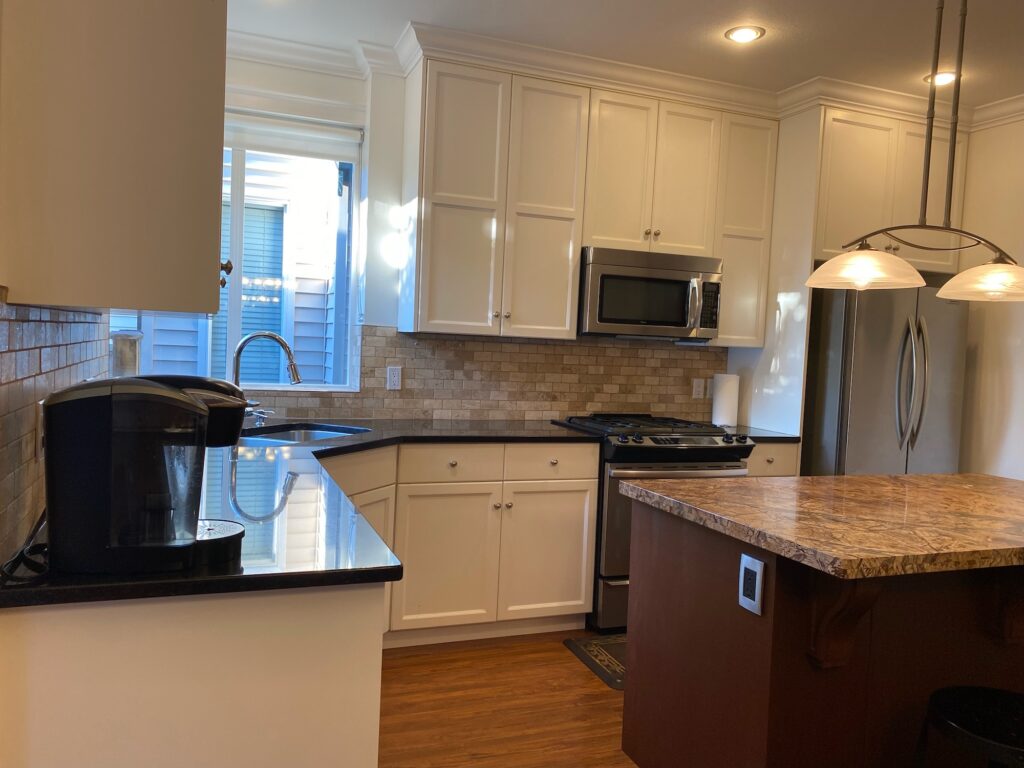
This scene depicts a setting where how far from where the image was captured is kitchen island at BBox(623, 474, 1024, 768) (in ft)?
5.23

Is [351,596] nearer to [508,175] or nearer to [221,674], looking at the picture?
[221,674]

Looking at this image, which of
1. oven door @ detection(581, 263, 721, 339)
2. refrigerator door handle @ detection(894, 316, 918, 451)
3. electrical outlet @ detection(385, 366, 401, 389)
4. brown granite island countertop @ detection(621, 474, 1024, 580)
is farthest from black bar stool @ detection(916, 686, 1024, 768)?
electrical outlet @ detection(385, 366, 401, 389)

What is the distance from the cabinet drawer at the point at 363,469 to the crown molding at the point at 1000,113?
11.3ft

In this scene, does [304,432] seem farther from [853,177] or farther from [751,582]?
[853,177]

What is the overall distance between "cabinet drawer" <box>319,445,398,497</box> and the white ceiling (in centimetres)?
177

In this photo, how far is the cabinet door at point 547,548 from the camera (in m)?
3.19

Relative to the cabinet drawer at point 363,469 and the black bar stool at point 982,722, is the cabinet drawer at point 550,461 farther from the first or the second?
the black bar stool at point 982,722

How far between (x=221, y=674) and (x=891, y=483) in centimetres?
205

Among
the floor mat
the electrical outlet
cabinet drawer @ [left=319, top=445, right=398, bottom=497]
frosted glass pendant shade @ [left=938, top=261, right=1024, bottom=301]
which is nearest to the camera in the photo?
frosted glass pendant shade @ [left=938, top=261, right=1024, bottom=301]


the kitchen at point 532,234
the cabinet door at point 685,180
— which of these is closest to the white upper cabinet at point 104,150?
the kitchen at point 532,234

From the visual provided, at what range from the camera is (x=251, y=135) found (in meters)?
3.40

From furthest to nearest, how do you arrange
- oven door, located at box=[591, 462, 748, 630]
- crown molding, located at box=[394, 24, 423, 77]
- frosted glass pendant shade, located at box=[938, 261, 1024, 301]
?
oven door, located at box=[591, 462, 748, 630] < crown molding, located at box=[394, 24, 423, 77] < frosted glass pendant shade, located at box=[938, 261, 1024, 301]

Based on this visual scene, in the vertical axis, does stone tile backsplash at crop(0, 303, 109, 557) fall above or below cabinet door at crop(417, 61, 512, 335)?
below

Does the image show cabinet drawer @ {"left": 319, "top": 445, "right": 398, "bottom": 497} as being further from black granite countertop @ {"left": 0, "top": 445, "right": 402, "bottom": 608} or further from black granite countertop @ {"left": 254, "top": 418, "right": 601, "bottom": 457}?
black granite countertop @ {"left": 0, "top": 445, "right": 402, "bottom": 608}
